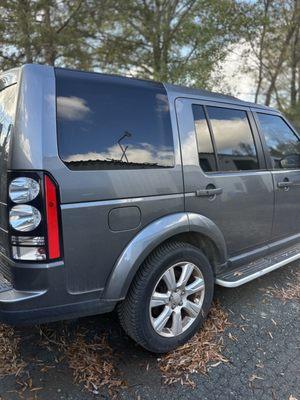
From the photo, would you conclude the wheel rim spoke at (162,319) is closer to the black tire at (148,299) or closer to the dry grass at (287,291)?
the black tire at (148,299)

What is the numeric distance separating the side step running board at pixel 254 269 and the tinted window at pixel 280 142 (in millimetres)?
891

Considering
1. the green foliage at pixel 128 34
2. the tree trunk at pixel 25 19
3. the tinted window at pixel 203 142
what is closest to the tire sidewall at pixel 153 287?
the tinted window at pixel 203 142

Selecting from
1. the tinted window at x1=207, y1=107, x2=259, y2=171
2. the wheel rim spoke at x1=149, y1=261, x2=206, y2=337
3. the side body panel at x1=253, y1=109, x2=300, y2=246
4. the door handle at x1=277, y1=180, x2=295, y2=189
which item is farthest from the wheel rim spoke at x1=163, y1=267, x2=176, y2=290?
the door handle at x1=277, y1=180, x2=295, y2=189

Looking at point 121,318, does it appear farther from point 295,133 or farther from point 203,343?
point 295,133

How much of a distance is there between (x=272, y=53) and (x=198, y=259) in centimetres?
1336

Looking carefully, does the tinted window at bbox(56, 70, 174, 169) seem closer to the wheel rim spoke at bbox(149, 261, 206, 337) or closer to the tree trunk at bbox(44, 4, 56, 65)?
the wheel rim spoke at bbox(149, 261, 206, 337)

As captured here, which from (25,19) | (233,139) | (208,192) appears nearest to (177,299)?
(208,192)

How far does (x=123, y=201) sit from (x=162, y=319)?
923 millimetres

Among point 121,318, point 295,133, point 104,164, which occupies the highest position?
point 295,133

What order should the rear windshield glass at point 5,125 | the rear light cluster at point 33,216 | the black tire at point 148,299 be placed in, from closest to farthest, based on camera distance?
the rear light cluster at point 33,216
the rear windshield glass at point 5,125
the black tire at point 148,299

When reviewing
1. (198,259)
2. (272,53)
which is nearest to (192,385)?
(198,259)

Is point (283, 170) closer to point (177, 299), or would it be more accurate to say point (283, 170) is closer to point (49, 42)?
point (177, 299)

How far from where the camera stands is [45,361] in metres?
2.58

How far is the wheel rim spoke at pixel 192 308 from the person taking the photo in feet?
8.96
